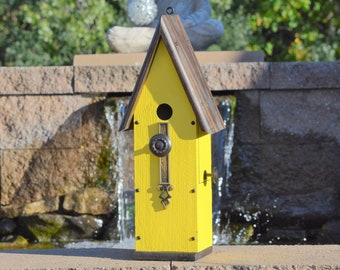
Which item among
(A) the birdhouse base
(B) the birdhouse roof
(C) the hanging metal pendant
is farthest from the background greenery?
(A) the birdhouse base

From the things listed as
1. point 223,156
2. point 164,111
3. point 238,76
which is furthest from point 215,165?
point 164,111

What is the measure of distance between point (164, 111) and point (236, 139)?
9.59 feet

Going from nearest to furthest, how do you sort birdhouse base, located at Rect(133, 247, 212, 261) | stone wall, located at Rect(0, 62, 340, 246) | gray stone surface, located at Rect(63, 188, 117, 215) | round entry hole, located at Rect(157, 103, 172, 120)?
birdhouse base, located at Rect(133, 247, 212, 261), round entry hole, located at Rect(157, 103, 172, 120), gray stone surface, located at Rect(63, 188, 117, 215), stone wall, located at Rect(0, 62, 340, 246)

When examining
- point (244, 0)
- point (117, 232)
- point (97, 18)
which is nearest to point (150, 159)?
point (117, 232)

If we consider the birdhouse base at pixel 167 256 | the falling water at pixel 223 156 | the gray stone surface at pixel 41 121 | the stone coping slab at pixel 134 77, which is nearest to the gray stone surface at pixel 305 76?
the stone coping slab at pixel 134 77

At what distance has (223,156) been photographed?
771cm

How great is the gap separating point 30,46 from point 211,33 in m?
4.46

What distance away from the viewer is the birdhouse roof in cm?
476

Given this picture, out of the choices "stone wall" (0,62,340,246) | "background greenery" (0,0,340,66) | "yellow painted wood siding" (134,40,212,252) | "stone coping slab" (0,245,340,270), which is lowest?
"stone coping slab" (0,245,340,270)

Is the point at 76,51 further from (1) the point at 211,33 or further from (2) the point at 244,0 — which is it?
(1) the point at 211,33

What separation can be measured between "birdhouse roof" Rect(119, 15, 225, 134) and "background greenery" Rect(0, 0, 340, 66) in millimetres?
7066

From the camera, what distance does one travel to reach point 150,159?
4832mm

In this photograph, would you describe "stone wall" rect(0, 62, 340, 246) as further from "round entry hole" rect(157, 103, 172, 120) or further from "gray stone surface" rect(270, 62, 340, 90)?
"round entry hole" rect(157, 103, 172, 120)

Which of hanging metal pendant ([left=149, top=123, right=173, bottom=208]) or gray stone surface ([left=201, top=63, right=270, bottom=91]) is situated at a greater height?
gray stone surface ([left=201, top=63, right=270, bottom=91])
